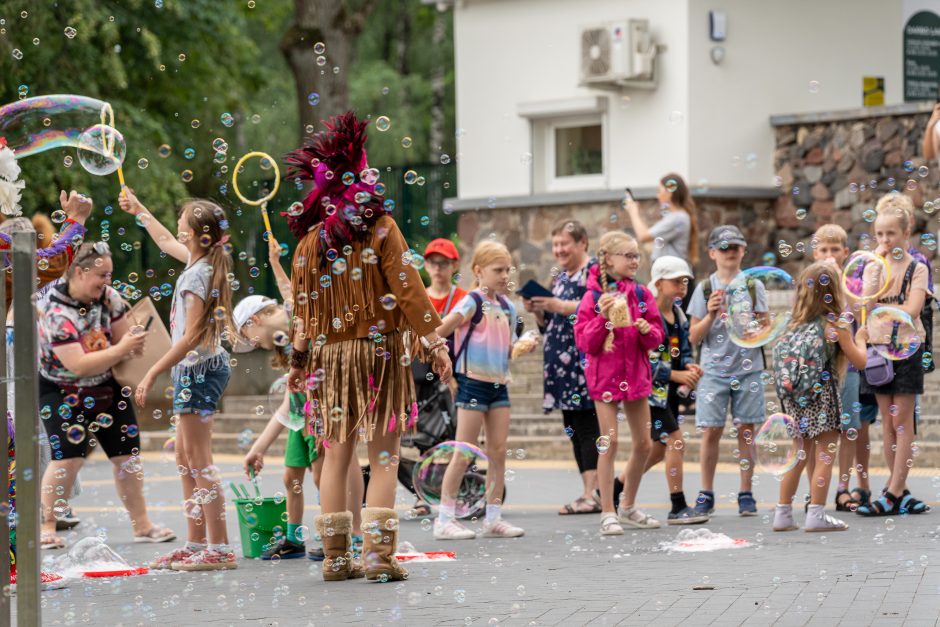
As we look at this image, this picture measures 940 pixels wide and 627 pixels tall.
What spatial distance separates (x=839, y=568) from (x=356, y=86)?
26458 millimetres

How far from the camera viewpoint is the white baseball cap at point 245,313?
8000mm

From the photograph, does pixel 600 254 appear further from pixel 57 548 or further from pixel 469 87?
pixel 469 87

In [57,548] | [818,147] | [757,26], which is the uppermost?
[757,26]

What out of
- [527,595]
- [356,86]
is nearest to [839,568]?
[527,595]

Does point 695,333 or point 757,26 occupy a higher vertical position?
point 757,26

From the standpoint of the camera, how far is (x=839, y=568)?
704 cm

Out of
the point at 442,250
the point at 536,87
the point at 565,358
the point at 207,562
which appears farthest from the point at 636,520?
the point at 536,87

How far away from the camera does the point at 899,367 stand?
901cm

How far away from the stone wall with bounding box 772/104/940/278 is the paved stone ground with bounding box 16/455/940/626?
28.1 feet

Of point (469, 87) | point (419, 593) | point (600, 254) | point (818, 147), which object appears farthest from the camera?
point (469, 87)

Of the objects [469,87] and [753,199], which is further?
[469,87]

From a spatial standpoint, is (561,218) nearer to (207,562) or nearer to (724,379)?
(724,379)

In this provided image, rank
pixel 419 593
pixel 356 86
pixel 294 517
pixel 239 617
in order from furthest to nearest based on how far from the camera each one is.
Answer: pixel 356 86 < pixel 294 517 < pixel 419 593 < pixel 239 617

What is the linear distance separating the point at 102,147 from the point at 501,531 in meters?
2.94
